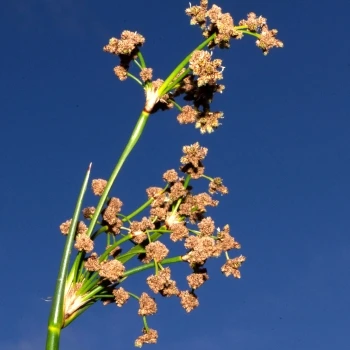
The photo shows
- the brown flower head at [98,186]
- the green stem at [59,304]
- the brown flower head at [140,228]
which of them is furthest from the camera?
the brown flower head at [98,186]

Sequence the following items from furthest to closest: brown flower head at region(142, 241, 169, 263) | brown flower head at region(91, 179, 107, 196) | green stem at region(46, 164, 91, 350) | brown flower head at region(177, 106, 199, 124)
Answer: brown flower head at region(177, 106, 199, 124) → brown flower head at region(91, 179, 107, 196) → brown flower head at region(142, 241, 169, 263) → green stem at region(46, 164, 91, 350)

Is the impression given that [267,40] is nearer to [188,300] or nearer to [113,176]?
[113,176]

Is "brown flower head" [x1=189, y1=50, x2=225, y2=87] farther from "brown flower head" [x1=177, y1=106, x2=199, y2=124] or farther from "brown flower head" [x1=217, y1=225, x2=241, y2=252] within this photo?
"brown flower head" [x1=217, y1=225, x2=241, y2=252]

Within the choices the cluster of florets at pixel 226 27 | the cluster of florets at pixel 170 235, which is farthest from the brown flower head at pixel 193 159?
the cluster of florets at pixel 226 27

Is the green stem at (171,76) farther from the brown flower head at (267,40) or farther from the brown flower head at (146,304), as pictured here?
the brown flower head at (146,304)

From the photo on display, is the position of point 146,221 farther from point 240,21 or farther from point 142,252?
point 240,21

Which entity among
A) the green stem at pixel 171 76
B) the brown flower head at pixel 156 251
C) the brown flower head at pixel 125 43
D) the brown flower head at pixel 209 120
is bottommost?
the brown flower head at pixel 156 251

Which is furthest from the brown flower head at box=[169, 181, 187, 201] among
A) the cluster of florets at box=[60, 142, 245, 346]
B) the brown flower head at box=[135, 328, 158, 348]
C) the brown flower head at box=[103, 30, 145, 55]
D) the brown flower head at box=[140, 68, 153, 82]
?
the brown flower head at box=[103, 30, 145, 55]
